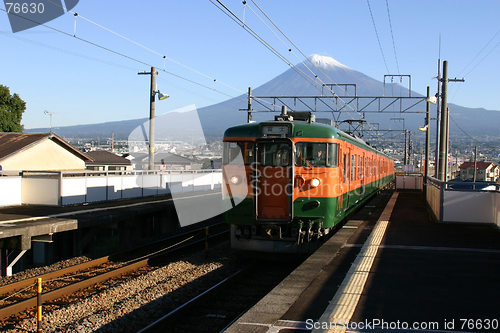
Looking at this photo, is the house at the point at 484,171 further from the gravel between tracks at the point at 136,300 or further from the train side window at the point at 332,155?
the gravel between tracks at the point at 136,300

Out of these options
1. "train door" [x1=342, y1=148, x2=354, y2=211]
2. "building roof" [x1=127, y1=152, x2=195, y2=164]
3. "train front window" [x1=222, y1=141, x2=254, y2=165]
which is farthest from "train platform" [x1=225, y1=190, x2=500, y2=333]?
"building roof" [x1=127, y1=152, x2=195, y2=164]

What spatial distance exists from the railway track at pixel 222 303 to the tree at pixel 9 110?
33.7m

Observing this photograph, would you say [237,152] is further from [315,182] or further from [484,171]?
[484,171]

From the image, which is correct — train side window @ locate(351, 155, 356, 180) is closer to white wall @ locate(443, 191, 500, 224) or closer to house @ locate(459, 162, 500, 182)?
white wall @ locate(443, 191, 500, 224)

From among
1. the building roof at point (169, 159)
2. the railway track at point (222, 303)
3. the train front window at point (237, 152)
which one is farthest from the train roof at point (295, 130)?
the building roof at point (169, 159)

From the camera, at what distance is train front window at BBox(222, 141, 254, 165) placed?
9.37m

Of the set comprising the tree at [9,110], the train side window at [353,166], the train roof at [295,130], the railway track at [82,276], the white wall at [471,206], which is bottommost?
the railway track at [82,276]

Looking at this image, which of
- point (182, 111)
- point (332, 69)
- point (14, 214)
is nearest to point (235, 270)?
point (14, 214)

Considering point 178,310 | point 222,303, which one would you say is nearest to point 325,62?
point 222,303

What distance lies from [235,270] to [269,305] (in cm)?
445

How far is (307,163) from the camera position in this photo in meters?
9.28

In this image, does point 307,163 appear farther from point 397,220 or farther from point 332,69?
point 332,69

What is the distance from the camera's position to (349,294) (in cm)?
568

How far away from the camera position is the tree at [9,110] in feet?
121
